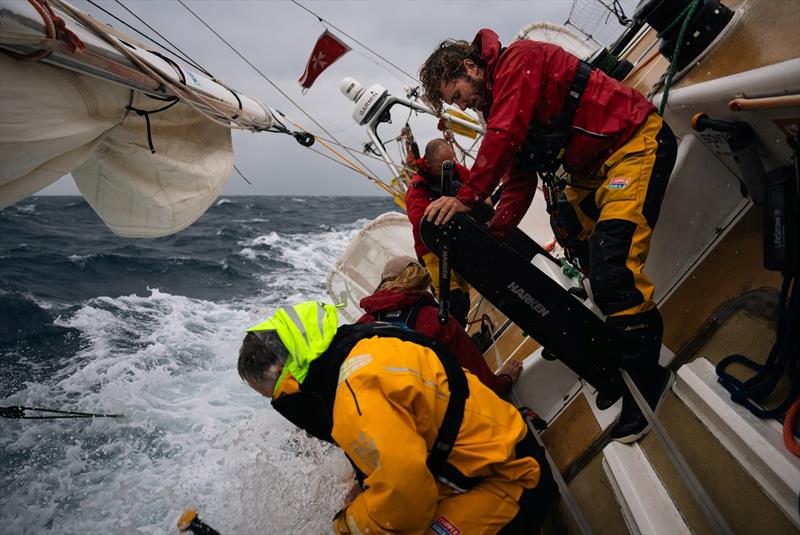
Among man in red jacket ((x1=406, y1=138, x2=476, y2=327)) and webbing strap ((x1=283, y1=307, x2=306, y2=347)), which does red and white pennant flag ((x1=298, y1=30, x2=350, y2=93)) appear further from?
webbing strap ((x1=283, y1=307, x2=306, y2=347))

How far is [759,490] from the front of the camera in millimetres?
1234

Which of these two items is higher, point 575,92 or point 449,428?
point 575,92

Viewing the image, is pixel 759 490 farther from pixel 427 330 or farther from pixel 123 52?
pixel 123 52

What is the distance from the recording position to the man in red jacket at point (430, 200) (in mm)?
3404

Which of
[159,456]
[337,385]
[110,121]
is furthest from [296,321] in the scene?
[159,456]

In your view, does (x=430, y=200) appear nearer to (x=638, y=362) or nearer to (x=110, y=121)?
(x=638, y=362)

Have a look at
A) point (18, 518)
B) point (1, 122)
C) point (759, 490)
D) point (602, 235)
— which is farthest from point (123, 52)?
point (759, 490)

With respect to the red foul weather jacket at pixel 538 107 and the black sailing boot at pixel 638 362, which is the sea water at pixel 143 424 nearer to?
the black sailing boot at pixel 638 362

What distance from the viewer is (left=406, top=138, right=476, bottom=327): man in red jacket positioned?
134 inches

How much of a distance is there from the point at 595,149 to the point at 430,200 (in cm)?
182

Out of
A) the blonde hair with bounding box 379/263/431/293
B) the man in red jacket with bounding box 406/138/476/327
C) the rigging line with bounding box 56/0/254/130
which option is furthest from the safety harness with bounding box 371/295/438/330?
the rigging line with bounding box 56/0/254/130

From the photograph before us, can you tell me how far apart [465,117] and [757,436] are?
21.6ft

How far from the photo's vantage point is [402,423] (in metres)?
1.24

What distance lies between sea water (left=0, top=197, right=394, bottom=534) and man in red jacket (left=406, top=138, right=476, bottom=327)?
1611 millimetres
